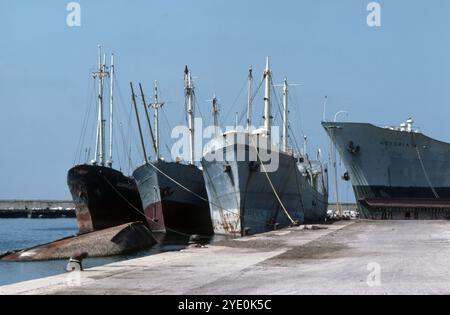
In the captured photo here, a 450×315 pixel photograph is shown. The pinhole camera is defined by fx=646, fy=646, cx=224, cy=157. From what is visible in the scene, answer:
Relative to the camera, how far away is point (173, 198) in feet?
129

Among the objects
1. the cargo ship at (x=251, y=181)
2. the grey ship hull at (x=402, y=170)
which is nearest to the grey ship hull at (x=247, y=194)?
the cargo ship at (x=251, y=181)

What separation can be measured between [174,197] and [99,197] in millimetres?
6235

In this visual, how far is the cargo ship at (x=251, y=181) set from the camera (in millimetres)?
32312

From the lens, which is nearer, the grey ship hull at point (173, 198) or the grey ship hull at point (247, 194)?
Answer: the grey ship hull at point (247, 194)

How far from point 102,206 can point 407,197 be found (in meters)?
20.0

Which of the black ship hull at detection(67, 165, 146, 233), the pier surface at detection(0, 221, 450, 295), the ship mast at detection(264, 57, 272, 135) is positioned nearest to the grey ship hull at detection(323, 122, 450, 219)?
the ship mast at detection(264, 57, 272, 135)

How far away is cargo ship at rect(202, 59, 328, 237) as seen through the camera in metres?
32.3

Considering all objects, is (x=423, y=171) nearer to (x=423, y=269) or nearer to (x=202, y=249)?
(x=202, y=249)

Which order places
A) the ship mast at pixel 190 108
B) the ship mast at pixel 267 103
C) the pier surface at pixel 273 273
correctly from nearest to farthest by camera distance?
1. the pier surface at pixel 273 273
2. the ship mast at pixel 267 103
3. the ship mast at pixel 190 108

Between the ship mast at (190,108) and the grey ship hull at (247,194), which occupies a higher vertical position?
the ship mast at (190,108)

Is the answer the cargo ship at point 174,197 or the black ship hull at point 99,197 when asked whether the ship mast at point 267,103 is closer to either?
the cargo ship at point 174,197

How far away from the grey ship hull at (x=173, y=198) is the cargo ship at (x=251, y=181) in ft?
13.4
